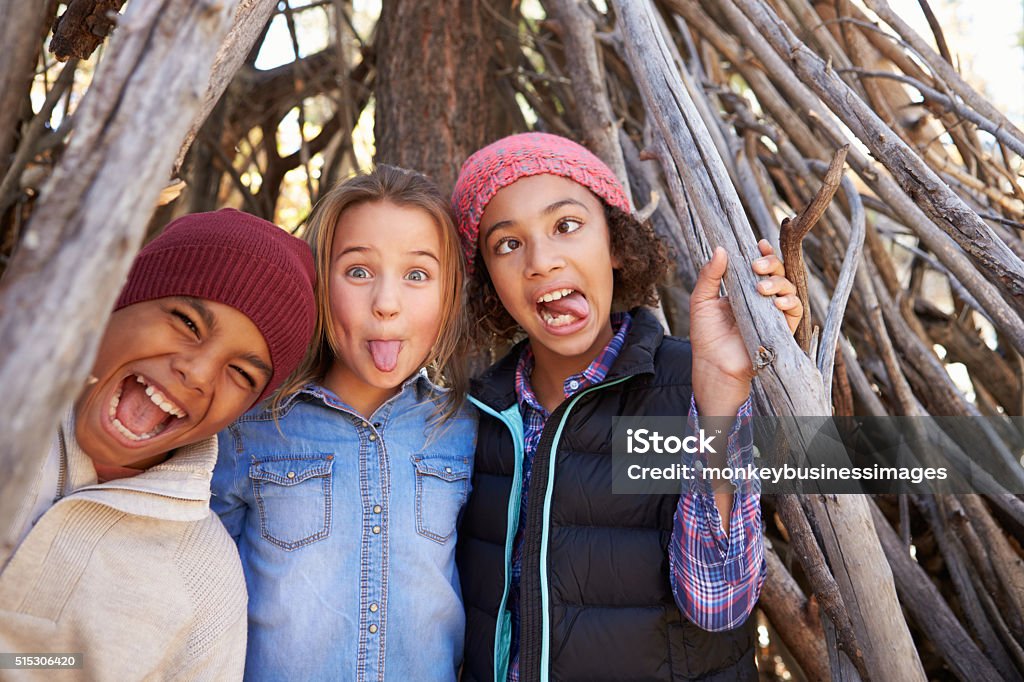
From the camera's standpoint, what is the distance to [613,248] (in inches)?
72.6

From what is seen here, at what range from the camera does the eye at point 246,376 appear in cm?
138

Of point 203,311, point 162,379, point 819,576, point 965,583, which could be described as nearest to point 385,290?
point 203,311

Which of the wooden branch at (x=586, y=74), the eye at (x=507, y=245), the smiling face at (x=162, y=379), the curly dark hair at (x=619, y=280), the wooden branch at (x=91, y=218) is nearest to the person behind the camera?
the wooden branch at (x=91, y=218)

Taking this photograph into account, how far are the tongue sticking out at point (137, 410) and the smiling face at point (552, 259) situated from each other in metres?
0.77

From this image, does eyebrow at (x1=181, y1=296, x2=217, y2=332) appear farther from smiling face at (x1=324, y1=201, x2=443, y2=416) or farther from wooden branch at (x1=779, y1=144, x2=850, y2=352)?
wooden branch at (x1=779, y1=144, x2=850, y2=352)

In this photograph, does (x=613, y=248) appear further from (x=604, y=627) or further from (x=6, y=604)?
(x=6, y=604)

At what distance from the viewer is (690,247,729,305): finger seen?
136 centimetres

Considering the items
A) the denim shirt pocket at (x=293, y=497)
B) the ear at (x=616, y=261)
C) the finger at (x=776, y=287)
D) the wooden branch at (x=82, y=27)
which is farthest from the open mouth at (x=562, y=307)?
the wooden branch at (x=82, y=27)

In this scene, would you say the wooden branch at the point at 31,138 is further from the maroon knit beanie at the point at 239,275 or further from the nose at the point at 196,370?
the nose at the point at 196,370

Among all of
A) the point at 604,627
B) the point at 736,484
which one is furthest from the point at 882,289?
the point at 604,627

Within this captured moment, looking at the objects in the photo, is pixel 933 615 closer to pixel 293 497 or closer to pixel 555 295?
pixel 555 295

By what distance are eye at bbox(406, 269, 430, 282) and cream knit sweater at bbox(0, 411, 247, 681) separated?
532mm

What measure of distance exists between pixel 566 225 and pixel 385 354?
0.49 meters

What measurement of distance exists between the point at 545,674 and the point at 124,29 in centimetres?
125
